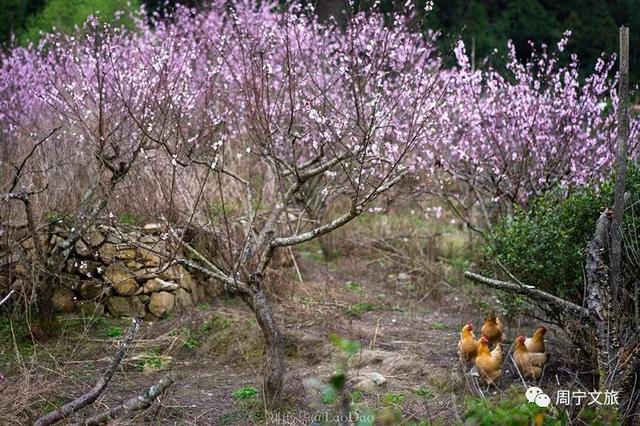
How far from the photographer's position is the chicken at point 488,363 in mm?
5074

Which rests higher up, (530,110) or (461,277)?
(530,110)

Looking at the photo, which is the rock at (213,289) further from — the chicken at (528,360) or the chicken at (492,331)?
the chicken at (528,360)

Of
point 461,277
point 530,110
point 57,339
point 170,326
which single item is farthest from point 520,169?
point 57,339

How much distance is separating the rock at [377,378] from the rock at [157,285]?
7.04ft

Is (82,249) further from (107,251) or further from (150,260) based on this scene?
(150,260)

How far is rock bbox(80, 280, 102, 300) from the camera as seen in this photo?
21.3 ft

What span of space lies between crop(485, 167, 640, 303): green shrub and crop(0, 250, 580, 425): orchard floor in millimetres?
646

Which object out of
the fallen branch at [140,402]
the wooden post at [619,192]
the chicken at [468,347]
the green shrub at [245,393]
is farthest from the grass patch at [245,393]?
the wooden post at [619,192]

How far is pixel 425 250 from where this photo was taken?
30.6ft

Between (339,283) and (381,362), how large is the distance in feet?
8.30

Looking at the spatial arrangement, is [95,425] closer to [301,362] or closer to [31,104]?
[301,362]

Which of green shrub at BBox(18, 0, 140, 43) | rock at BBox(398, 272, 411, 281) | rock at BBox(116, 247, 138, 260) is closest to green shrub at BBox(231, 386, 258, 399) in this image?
rock at BBox(116, 247, 138, 260)

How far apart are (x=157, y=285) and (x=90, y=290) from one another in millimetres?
540

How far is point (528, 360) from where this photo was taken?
5.19 m
